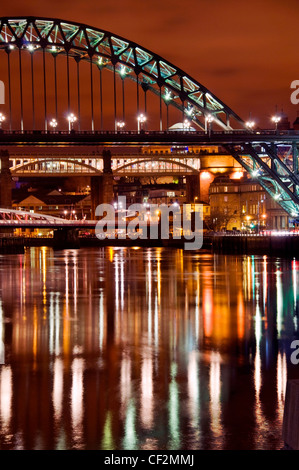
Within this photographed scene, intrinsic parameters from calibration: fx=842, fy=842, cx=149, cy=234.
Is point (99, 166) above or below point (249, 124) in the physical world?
above

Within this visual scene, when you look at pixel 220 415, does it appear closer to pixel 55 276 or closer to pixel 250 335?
pixel 250 335

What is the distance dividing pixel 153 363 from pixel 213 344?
2926 mm

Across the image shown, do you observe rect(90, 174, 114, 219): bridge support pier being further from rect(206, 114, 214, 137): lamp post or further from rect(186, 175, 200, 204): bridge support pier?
rect(206, 114, 214, 137): lamp post

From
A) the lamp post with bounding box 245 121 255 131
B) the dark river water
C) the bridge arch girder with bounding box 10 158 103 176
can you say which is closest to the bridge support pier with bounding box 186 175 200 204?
the bridge arch girder with bounding box 10 158 103 176

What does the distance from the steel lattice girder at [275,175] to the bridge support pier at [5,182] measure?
56.5 m

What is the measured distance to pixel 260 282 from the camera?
3875 cm

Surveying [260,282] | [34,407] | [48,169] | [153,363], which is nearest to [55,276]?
[260,282]

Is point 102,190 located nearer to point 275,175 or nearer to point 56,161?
point 56,161

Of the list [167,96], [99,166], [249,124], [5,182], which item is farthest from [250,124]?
[99,166]

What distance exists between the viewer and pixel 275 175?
232ft

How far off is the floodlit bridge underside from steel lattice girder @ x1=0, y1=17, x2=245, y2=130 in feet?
209

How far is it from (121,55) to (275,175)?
17938mm

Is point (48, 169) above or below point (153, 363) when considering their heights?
above

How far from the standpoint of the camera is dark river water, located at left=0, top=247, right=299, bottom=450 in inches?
476
